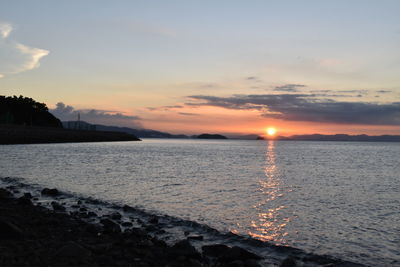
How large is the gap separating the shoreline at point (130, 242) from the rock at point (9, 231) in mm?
246

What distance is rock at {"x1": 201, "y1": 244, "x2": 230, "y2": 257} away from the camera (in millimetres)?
12797

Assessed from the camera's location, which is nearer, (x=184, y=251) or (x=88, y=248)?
(x=88, y=248)

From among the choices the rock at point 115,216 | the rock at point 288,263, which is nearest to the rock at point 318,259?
the rock at point 288,263

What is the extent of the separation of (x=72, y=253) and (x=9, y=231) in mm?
3878

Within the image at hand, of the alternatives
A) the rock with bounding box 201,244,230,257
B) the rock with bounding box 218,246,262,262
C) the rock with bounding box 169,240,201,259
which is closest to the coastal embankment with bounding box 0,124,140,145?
the rock with bounding box 169,240,201,259

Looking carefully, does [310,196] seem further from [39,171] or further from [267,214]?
[39,171]

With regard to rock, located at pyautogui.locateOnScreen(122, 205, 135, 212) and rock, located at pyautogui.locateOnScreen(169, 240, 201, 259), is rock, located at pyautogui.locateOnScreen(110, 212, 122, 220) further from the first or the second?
rock, located at pyautogui.locateOnScreen(169, 240, 201, 259)

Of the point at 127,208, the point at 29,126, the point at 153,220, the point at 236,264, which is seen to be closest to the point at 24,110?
the point at 29,126

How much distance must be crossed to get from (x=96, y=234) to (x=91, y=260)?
13.5 feet

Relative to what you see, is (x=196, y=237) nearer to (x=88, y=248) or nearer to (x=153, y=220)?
(x=153, y=220)

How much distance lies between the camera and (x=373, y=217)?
66.7ft

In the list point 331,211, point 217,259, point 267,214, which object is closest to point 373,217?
point 331,211

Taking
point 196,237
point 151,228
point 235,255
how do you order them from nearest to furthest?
point 235,255, point 196,237, point 151,228

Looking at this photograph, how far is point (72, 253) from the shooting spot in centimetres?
1065
